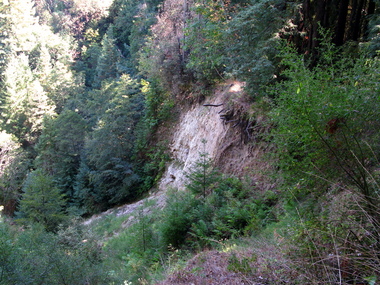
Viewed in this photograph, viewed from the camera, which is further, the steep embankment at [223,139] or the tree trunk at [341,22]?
the steep embankment at [223,139]

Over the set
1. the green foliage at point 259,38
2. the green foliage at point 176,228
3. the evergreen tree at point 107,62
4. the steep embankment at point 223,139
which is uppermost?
the evergreen tree at point 107,62

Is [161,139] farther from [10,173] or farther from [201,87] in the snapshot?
[10,173]

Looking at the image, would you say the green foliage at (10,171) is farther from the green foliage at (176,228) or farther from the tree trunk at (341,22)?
the tree trunk at (341,22)

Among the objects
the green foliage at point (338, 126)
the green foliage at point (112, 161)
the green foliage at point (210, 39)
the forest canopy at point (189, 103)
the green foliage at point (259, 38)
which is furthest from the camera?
the green foliage at point (112, 161)

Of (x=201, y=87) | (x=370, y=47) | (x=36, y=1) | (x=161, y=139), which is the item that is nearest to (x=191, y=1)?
(x=201, y=87)

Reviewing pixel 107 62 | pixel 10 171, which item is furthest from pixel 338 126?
pixel 107 62

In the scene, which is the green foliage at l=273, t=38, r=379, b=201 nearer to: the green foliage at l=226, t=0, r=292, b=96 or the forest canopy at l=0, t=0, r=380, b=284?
the forest canopy at l=0, t=0, r=380, b=284

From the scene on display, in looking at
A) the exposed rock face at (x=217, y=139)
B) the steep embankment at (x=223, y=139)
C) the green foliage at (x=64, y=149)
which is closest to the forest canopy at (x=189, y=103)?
the green foliage at (x=64, y=149)

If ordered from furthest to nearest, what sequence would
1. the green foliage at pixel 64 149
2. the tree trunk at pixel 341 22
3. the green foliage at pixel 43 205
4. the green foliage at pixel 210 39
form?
1. the green foliage at pixel 64 149
2. the green foliage at pixel 43 205
3. the green foliage at pixel 210 39
4. the tree trunk at pixel 341 22

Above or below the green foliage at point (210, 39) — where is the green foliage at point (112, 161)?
below

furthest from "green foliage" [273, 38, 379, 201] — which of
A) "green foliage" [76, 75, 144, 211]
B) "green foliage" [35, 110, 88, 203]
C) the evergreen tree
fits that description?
the evergreen tree

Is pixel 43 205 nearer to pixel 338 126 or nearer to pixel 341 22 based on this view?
pixel 338 126

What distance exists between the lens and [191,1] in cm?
1830

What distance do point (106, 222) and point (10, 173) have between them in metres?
14.5
